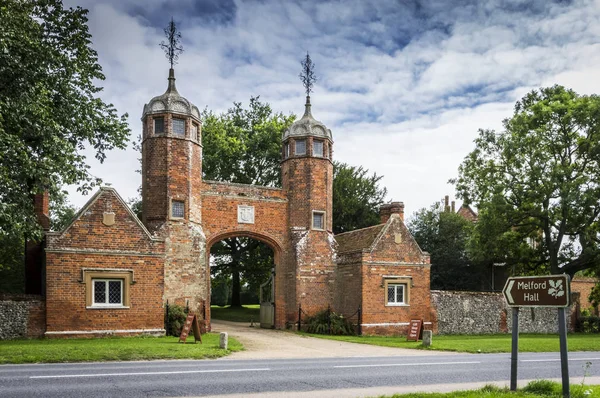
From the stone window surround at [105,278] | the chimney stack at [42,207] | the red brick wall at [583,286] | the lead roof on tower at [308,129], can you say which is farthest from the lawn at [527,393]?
the red brick wall at [583,286]

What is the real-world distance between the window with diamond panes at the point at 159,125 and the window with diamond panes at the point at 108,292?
652 cm

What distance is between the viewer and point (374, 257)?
25391mm

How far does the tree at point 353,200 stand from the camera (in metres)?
38.7

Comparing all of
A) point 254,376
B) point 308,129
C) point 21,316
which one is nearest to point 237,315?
point 308,129

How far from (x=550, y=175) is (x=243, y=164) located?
2075 centimetres

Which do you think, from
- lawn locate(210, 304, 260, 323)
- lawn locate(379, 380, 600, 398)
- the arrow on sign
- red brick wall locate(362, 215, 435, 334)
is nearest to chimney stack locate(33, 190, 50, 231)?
red brick wall locate(362, 215, 435, 334)

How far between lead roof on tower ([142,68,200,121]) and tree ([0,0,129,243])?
124 inches

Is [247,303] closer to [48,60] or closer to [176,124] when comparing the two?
[176,124]

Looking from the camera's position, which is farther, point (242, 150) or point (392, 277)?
point (242, 150)

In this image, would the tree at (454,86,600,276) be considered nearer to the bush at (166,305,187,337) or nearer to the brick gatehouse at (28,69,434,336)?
the brick gatehouse at (28,69,434,336)

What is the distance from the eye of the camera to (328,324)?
2511 cm

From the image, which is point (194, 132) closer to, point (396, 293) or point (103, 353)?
point (396, 293)

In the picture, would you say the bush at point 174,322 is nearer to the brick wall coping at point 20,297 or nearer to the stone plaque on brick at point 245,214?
the brick wall coping at point 20,297

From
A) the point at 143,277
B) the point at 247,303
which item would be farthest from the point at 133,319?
the point at 247,303
